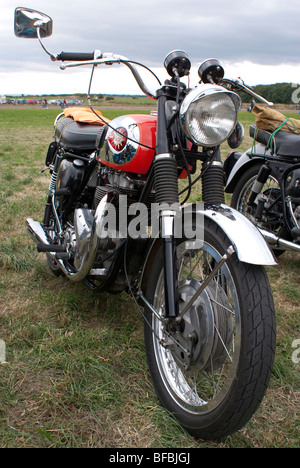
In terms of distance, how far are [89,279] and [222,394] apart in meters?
1.29

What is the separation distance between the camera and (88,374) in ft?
7.35

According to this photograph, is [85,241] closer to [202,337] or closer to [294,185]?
[202,337]

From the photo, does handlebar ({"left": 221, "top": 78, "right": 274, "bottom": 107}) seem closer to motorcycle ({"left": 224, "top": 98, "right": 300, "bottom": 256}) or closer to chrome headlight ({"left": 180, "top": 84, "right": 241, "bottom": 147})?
chrome headlight ({"left": 180, "top": 84, "right": 241, "bottom": 147})

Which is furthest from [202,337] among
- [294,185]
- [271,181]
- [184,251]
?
[271,181]

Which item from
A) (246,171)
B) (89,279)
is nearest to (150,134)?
(89,279)

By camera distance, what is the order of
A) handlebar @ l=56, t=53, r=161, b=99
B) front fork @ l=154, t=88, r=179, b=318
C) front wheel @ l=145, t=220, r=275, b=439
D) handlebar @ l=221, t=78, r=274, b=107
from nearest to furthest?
front wheel @ l=145, t=220, r=275, b=439, front fork @ l=154, t=88, r=179, b=318, handlebar @ l=56, t=53, r=161, b=99, handlebar @ l=221, t=78, r=274, b=107

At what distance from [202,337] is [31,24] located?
1599mm

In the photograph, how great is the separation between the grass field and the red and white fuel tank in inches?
40.4

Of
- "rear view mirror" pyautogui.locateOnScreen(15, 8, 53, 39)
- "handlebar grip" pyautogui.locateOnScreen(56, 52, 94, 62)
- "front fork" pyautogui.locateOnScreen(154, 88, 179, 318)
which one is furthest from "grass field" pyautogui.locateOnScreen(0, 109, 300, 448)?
"rear view mirror" pyautogui.locateOnScreen(15, 8, 53, 39)

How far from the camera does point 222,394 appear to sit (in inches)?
65.6

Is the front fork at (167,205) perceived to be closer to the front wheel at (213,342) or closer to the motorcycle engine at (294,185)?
the front wheel at (213,342)

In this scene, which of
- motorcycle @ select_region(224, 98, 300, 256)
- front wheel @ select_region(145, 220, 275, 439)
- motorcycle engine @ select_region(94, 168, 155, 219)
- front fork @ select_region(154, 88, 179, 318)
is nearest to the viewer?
front wheel @ select_region(145, 220, 275, 439)

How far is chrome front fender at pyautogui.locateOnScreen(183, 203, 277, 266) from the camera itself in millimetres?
1577

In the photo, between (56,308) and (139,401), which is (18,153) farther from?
(139,401)
